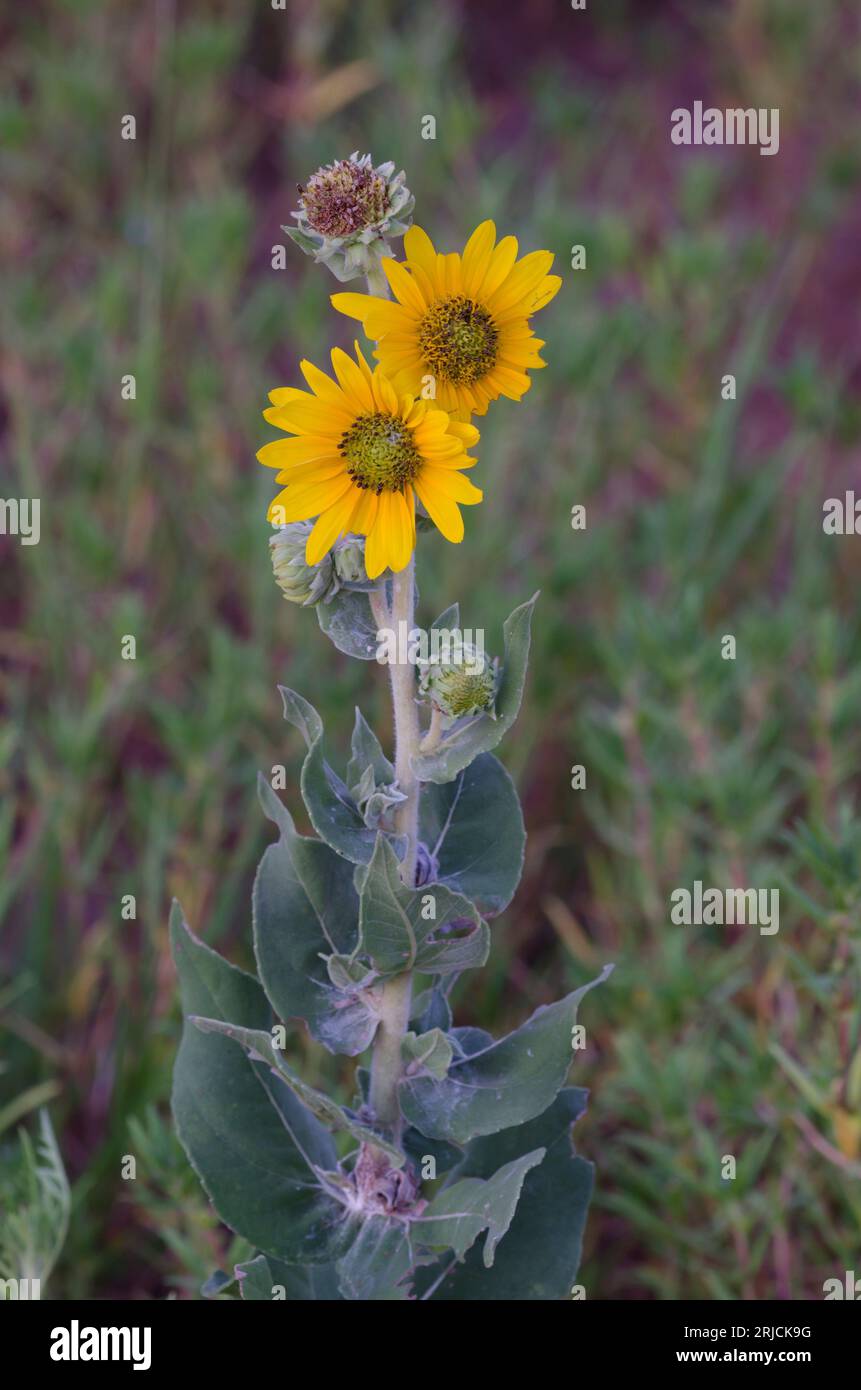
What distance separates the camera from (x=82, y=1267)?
1819mm

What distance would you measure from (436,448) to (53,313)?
248 centimetres

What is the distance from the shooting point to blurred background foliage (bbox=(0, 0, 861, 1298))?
1914 millimetres

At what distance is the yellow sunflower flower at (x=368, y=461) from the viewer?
1.10 metres

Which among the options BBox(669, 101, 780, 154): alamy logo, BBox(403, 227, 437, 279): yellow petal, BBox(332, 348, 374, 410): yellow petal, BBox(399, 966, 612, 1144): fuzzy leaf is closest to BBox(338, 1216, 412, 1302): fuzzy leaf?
BBox(399, 966, 612, 1144): fuzzy leaf

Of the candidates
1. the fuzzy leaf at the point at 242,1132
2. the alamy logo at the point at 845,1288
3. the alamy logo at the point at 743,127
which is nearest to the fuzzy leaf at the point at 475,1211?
the fuzzy leaf at the point at 242,1132

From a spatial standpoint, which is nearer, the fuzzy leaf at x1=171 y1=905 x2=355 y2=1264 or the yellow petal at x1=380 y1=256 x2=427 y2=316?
the yellow petal at x1=380 y1=256 x2=427 y2=316

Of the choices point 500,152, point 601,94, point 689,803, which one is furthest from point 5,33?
point 689,803

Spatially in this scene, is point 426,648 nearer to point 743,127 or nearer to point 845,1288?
point 845,1288

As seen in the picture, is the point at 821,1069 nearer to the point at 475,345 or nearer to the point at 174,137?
the point at 475,345

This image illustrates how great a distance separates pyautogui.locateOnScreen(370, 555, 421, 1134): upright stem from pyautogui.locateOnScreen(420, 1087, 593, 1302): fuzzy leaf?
6.7 inches

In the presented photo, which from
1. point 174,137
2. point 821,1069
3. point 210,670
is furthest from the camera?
point 174,137

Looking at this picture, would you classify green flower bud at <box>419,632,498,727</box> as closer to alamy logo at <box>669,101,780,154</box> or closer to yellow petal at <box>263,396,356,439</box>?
yellow petal at <box>263,396,356,439</box>

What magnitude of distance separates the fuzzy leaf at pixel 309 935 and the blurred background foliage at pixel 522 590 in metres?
0.35
